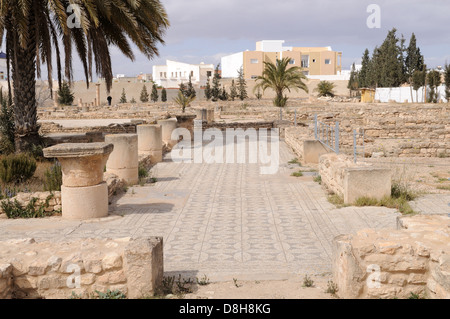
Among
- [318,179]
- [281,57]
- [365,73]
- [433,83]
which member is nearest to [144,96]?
[365,73]

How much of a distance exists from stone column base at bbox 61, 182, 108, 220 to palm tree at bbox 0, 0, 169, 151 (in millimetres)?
5141

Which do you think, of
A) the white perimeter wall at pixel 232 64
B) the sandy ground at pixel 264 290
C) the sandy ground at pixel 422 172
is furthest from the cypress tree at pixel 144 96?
the sandy ground at pixel 264 290

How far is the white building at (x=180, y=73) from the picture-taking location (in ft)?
268

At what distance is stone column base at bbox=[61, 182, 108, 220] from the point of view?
6.94 m

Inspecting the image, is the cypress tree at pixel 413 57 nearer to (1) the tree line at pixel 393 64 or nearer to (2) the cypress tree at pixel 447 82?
(1) the tree line at pixel 393 64

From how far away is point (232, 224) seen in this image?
6723 millimetres

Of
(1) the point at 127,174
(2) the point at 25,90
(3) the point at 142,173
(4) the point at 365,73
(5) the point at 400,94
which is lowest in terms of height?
(3) the point at 142,173

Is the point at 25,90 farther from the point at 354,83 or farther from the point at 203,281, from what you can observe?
the point at 354,83

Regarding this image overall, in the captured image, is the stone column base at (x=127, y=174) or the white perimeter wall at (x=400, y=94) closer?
the stone column base at (x=127, y=174)

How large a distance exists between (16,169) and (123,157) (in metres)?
2.07

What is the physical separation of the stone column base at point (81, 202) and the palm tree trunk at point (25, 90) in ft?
20.1

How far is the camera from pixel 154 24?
12.9 meters

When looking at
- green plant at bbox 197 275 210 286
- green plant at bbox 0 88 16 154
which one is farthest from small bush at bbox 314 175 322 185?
green plant at bbox 0 88 16 154
